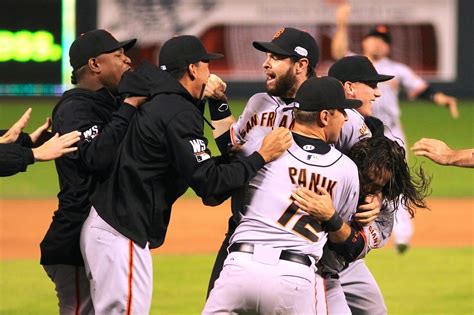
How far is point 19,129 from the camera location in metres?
6.62

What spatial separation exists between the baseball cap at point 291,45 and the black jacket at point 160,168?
60 cm

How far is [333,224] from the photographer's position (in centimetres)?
559

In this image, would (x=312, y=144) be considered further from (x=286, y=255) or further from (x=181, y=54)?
(x=181, y=54)

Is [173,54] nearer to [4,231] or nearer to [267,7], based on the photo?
[4,231]

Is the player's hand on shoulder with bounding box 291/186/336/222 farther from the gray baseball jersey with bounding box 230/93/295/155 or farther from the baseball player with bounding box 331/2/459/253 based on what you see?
the baseball player with bounding box 331/2/459/253

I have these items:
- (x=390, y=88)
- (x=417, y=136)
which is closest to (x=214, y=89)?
(x=390, y=88)

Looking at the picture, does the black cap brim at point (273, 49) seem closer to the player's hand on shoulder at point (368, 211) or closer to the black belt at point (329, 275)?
the player's hand on shoulder at point (368, 211)

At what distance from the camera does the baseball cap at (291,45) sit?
623cm

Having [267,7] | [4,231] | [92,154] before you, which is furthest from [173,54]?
[267,7]

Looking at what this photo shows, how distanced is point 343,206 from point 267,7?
17721 mm

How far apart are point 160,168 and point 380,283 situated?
4444mm

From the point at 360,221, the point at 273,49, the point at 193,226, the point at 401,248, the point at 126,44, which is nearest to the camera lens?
the point at 360,221

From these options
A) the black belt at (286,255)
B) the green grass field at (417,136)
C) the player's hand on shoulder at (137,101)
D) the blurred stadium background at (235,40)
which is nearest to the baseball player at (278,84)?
the black belt at (286,255)

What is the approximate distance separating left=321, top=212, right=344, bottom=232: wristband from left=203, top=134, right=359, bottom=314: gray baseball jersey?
33mm
